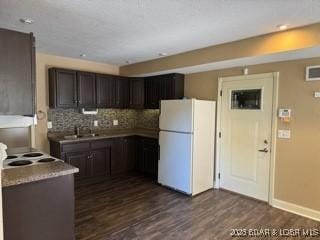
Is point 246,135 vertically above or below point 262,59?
below

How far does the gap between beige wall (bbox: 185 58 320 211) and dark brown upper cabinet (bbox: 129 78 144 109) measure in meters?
→ 2.69

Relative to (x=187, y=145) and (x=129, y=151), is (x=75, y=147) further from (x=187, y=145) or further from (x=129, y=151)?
(x=187, y=145)

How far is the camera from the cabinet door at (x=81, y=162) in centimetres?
406

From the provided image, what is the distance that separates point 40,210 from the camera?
2.02 m

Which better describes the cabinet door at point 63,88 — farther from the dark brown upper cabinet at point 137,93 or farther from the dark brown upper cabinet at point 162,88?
the dark brown upper cabinet at point 162,88

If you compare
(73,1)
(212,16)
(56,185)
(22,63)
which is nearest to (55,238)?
(56,185)

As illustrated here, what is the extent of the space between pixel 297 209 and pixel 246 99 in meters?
1.80

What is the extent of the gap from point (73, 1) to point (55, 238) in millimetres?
2210

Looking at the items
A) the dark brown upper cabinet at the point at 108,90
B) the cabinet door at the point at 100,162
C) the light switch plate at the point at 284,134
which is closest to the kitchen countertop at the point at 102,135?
the cabinet door at the point at 100,162

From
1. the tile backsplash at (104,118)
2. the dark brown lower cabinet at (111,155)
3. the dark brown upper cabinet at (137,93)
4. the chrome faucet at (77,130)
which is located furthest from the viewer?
the dark brown upper cabinet at (137,93)

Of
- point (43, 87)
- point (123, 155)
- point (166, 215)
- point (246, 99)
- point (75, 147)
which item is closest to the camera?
point (166, 215)

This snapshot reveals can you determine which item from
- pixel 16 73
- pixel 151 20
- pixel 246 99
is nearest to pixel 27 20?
pixel 16 73

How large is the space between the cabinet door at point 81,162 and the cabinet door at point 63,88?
0.94 m

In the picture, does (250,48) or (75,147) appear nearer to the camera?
(250,48)
